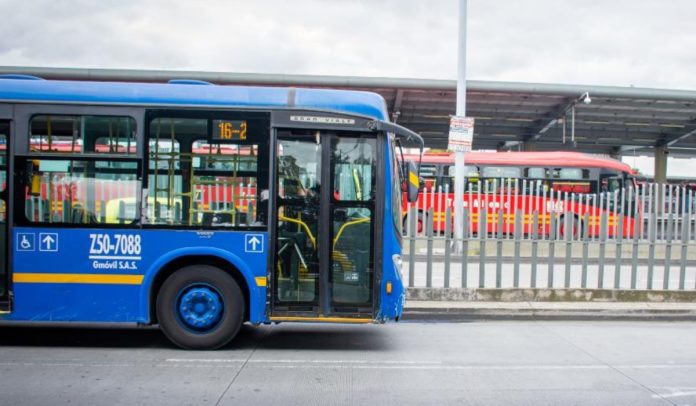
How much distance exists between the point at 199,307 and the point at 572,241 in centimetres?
659

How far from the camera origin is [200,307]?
7512 mm

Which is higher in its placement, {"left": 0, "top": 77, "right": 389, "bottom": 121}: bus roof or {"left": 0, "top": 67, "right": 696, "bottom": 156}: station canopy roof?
{"left": 0, "top": 67, "right": 696, "bottom": 156}: station canopy roof

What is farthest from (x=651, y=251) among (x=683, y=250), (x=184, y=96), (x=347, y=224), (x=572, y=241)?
(x=184, y=96)

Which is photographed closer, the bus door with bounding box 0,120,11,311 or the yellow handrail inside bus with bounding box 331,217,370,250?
the bus door with bounding box 0,120,11,311

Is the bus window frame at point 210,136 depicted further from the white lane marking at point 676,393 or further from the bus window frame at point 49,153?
the white lane marking at point 676,393

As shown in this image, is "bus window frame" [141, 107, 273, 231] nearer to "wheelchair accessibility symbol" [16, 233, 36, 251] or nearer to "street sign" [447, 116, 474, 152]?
"wheelchair accessibility symbol" [16, 233, 36, 251]

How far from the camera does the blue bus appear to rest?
7418mm

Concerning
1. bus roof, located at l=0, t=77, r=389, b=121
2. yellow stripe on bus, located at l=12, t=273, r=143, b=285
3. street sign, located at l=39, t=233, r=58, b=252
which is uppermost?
bus roof, located at l=0, t=77, r=389, b=121

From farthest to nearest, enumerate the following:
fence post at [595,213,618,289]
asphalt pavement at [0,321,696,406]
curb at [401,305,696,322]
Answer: fence post at [595,213,618,289] → curb at [401,305,696,322] → asphalt pavement at [0,321,696,406]

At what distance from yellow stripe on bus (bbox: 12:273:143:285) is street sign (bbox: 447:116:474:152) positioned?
293 inches

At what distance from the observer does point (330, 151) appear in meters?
7.62

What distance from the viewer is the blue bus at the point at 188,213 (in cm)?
742

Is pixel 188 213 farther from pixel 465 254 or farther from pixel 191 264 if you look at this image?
pixel 465 254

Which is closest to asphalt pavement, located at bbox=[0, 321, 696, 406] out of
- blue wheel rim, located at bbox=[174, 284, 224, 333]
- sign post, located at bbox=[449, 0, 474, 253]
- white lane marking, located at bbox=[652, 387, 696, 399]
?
white lane marking, located at bbox=[652, 387, 696, 399]
